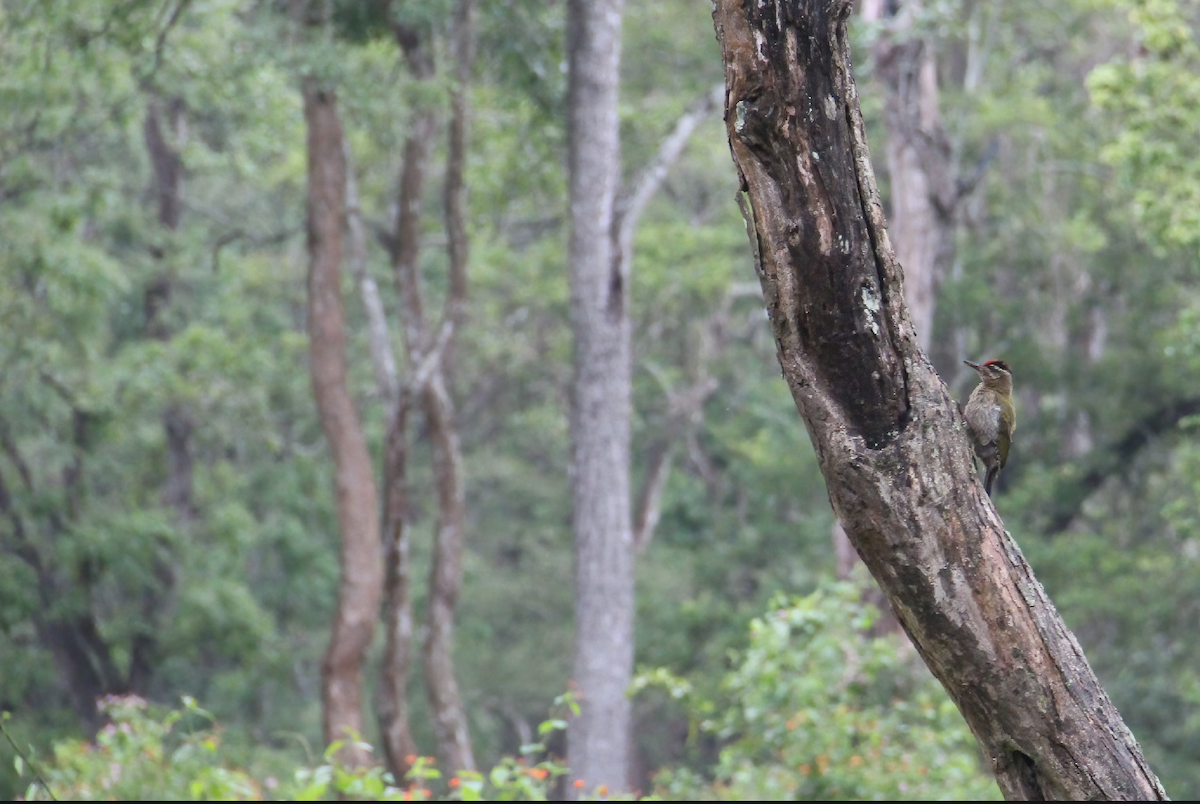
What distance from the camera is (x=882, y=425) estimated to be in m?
2.52

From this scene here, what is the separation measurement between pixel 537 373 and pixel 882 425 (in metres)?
17.5

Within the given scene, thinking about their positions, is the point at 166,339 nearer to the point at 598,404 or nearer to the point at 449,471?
the point at 449,471

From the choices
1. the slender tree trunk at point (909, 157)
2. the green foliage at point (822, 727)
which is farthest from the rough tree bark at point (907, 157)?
the green foliage at point (822, 727)

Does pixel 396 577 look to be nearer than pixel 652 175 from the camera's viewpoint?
No

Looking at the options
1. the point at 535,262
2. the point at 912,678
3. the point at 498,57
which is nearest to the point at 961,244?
the point at 535,262

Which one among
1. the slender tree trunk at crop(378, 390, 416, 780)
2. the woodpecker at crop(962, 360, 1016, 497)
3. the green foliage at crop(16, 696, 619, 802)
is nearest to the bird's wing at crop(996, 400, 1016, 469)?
the woodpecker at crop(962, 360, 1016, 497)

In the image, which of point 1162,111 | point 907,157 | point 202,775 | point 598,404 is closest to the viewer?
point 202,775

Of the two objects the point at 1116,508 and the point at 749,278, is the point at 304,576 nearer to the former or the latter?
the point at 749,278

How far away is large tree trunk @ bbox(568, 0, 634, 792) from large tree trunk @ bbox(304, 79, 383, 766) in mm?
2145

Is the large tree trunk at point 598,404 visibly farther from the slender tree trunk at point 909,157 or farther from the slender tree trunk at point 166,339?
the slender tree trunk at point 166,339

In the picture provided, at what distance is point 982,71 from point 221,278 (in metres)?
11.7

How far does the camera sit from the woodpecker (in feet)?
11.8

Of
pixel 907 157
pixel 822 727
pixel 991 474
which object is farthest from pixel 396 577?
pixel 991 474

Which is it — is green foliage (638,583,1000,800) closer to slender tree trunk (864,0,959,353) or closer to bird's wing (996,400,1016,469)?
bird's wing (996,400,1016,469)
